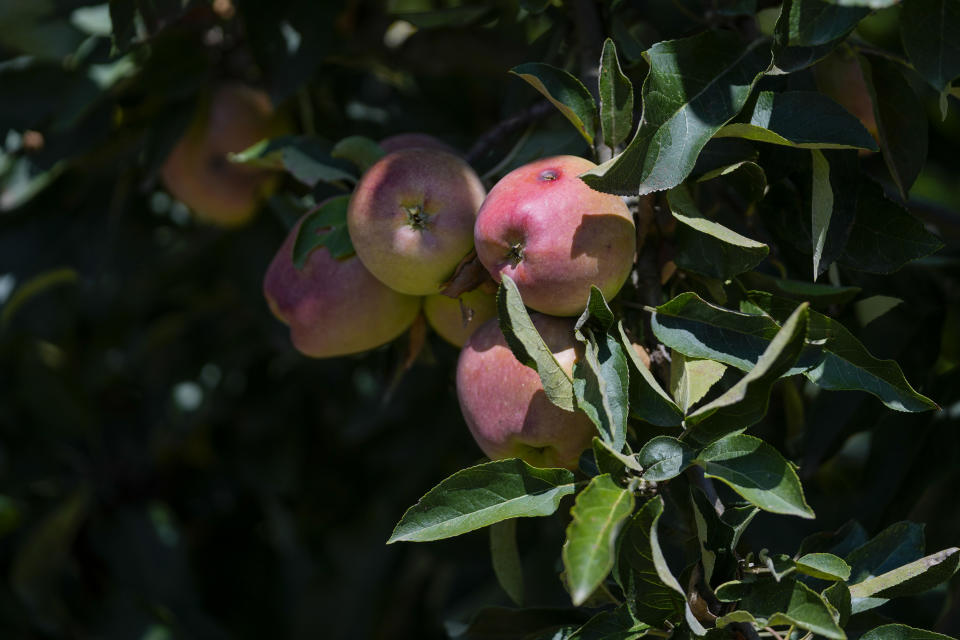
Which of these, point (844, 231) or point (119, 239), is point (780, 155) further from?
point (119, 239)

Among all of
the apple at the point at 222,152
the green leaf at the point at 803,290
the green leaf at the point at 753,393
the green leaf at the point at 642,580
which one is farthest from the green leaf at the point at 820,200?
the apple at the point at 222,152

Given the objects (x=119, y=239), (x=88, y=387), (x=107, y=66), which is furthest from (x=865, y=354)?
(x=88, y=387)

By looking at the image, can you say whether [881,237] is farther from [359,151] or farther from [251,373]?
[251,373]

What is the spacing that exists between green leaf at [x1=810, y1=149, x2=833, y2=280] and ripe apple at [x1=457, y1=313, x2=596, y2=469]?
0.19 meters

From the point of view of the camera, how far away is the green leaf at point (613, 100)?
69 cm

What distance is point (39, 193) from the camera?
1.39 m

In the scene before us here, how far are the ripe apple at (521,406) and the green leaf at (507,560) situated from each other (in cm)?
12

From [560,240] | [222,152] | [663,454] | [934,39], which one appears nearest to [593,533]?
[663,454]

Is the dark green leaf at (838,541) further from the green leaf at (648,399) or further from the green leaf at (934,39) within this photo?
the green leaf at (934,39)

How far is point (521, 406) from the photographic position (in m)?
0.69

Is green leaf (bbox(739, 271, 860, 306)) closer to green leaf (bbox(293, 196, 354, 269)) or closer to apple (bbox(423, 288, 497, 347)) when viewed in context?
apple (bbox(423, 288, 497, 347))

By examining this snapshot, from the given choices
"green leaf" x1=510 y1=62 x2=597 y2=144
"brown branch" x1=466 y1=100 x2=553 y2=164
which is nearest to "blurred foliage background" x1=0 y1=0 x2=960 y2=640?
"brown branch" x1=466 y1=100 x2=553 y2=164

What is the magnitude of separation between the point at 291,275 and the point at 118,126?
0.58m

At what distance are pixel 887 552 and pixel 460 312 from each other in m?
0.38
